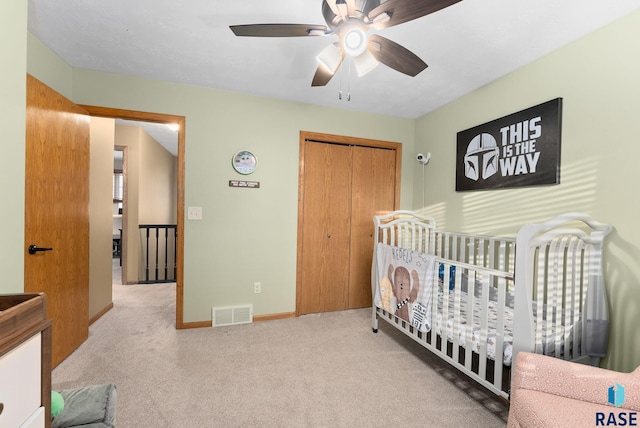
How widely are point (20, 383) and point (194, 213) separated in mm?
2169

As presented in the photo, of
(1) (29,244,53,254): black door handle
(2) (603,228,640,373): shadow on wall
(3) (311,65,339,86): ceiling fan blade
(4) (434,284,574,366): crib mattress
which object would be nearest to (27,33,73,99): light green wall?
(1) (29,244,53,254): black door handle

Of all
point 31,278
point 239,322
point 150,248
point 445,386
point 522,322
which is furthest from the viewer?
point 150,248

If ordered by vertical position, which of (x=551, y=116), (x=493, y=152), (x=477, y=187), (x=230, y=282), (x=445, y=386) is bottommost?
(x=445, y=386)

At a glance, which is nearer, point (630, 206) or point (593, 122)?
point (630, 206)

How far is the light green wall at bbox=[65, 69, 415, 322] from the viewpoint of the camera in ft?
8.50

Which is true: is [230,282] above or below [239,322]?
above

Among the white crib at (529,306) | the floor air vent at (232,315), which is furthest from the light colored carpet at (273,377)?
the white crib at (529,306)

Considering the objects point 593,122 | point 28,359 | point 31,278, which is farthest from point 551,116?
point 31,278

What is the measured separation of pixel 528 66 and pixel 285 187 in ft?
7.36

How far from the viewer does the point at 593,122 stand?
1752mm

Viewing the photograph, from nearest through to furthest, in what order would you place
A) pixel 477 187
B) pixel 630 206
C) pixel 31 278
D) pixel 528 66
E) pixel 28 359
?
pixel 28 359
pixel 630 206
pixel 31 278
pixel 528 66
pixel 477 187

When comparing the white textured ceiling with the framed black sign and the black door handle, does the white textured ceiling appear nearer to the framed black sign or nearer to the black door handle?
the framed black sign

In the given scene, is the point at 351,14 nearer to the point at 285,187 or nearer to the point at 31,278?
the point at 285,187

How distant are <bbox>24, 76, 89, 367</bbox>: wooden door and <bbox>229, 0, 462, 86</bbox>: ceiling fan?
150 cm
